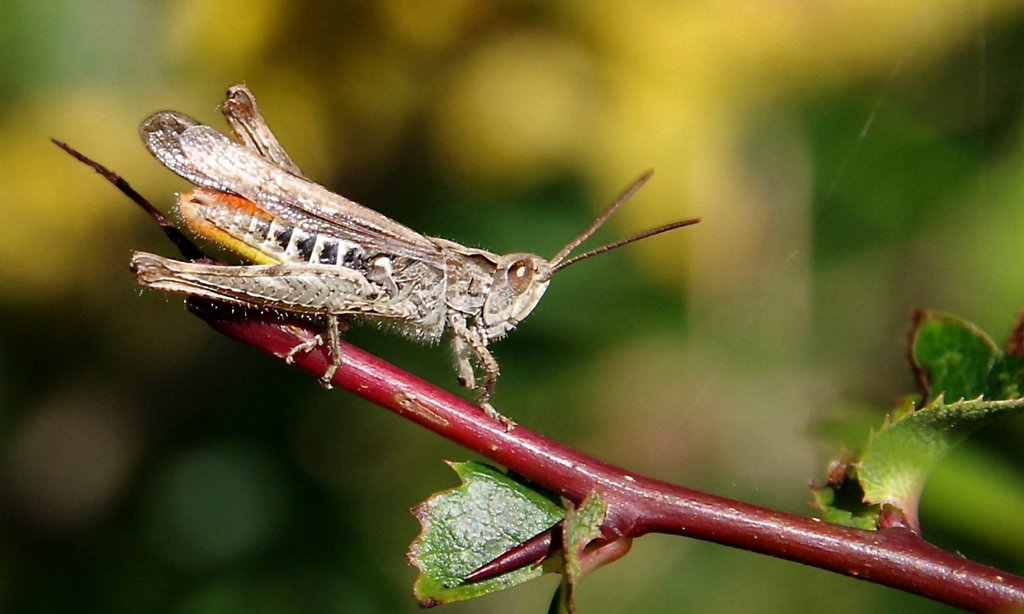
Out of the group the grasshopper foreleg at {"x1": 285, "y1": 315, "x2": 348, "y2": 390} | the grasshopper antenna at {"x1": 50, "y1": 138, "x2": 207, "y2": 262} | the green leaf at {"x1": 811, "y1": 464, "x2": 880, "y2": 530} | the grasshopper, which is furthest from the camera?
the grasshopper

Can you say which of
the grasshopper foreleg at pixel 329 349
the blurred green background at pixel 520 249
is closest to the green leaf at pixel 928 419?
the blurred green background at pixel 520 249

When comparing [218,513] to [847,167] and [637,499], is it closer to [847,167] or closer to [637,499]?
[637,499]

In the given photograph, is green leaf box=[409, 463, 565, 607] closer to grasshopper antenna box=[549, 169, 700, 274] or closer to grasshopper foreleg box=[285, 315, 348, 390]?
grasshopper foreleg box=[285, 315, 348, 390]

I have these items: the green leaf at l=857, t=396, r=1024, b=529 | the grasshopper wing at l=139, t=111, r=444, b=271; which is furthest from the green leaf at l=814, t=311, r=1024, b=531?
the grasshopper wing at l=139, t=111, r=444, b=271

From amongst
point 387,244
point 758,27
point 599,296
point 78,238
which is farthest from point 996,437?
point 78,238

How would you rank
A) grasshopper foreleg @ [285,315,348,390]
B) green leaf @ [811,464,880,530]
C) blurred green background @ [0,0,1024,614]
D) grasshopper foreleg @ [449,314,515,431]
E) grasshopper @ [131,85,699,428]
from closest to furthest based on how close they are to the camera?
grasshopper foreleg @ [285,315,348,390]
green leaf @ [811,464,880,530]
grasshopper @ [131,85,699,428]
grasshopper foreleg @ [449,314,515,431]
blurred green background @ [0,0,1024,614]

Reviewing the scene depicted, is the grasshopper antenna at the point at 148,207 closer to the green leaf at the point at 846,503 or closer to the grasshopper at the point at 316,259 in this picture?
the grasshopper at the point at 316,259
